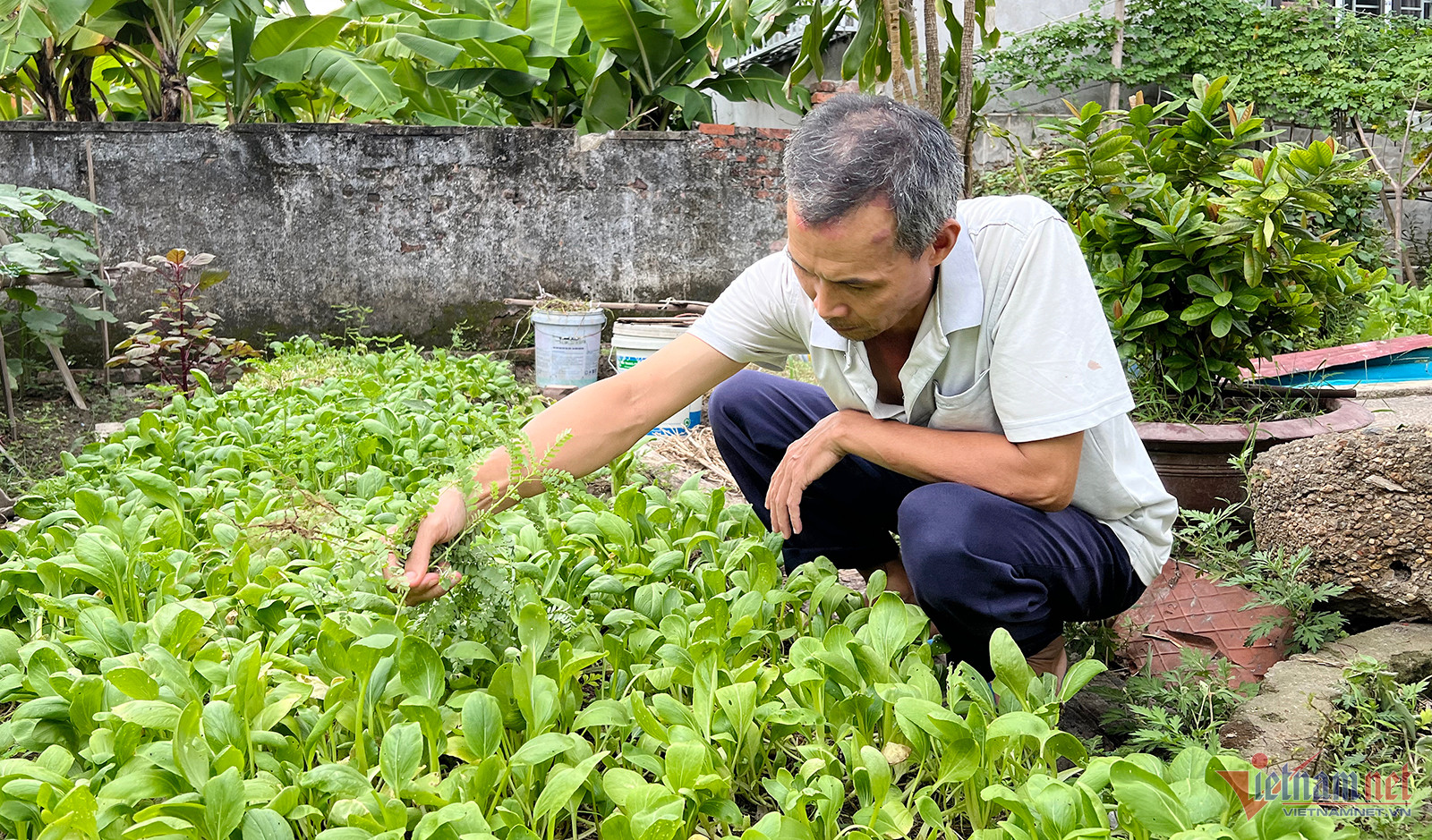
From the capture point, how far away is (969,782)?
175cm

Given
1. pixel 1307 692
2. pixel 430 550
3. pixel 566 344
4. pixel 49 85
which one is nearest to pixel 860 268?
pixel 430 550

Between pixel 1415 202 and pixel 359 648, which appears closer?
pixel 359 648

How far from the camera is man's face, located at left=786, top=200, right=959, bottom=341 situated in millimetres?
1799

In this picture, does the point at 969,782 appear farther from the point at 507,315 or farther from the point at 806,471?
the point at 507,315

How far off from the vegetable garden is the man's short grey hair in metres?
0.73

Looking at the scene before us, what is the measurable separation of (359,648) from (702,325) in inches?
37.9

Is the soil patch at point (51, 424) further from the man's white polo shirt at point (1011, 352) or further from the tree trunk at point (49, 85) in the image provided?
the man's white polo shirt at point (1011, 352)

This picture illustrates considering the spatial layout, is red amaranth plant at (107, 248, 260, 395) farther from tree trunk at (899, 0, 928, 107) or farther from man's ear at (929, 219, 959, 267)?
man's ear at (929, 219, 959, 267)

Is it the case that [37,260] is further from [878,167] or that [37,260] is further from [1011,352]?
[1011,352]

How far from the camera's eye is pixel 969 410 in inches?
83.7

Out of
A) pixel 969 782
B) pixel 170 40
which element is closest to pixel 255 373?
pixel 170 40

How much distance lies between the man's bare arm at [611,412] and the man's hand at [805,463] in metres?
0.25

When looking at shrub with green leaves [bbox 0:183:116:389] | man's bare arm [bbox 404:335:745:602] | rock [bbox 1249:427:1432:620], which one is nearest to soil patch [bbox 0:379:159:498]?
shrub with green leaves [bbox 0:183:116:389]

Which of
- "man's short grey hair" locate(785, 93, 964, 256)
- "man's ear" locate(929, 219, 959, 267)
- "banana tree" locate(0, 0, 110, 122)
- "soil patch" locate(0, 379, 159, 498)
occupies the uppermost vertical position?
"banana tree" locate(0, 0, 110, 122)
